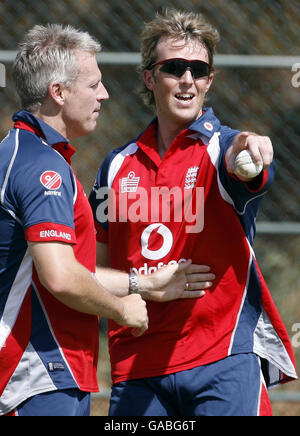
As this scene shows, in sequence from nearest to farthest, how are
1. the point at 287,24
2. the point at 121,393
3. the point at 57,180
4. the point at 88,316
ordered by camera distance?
the point at 57,180, the point at 88,316, the point at 121,393, the point at 287,24

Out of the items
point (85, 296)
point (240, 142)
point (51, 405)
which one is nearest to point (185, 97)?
point (240, 142)

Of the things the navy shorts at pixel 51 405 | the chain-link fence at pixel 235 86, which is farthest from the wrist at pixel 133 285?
the chain-link fence at pixel 235 86

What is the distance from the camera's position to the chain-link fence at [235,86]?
15.4ft

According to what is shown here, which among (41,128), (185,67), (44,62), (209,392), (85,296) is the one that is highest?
(185,67)

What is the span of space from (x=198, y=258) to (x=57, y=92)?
832 mm

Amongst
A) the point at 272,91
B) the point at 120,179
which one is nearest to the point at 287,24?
the point at 272,91

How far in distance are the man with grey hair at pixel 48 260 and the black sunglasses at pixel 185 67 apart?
0.59m

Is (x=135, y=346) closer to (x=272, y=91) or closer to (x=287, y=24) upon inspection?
(x=272, y=91)

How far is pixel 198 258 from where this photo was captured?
304 centimetres

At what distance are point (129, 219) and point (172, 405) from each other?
29.4 inches

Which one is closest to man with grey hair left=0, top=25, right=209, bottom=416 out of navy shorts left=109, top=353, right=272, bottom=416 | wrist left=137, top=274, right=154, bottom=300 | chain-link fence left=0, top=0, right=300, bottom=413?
wrist left=137, top=274, right=154, bottom=300

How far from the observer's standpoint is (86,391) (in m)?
2.64

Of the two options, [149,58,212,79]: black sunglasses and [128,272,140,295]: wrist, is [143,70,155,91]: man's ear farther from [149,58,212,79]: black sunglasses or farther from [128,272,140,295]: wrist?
[128,272,140,295]: wrist

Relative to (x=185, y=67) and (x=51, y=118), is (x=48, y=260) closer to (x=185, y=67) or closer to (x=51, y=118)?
(x=51, y=118)
